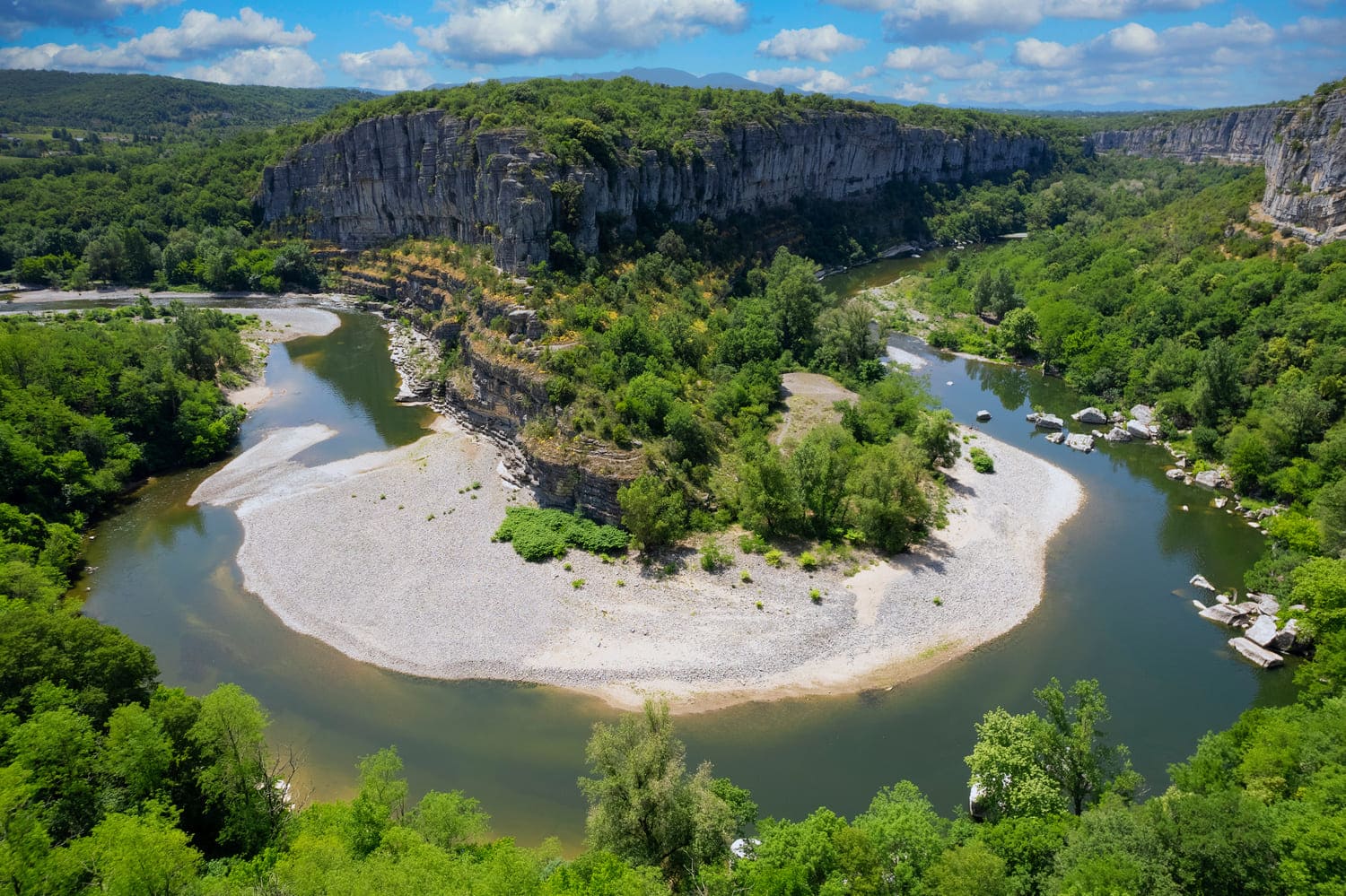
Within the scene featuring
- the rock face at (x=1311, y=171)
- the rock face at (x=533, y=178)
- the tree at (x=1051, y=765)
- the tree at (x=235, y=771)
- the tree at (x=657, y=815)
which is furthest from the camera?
the rock face at (x=533, y=178)

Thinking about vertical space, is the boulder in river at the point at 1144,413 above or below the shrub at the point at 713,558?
above

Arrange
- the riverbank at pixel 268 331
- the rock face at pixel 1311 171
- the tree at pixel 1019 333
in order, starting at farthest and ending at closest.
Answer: the tree at pixel 1019 333, the riverbank at pixel 268 331, the rock face at pixel 1311 171

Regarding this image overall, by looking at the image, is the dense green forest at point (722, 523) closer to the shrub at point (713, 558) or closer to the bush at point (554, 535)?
the shrub at point (713, 558)

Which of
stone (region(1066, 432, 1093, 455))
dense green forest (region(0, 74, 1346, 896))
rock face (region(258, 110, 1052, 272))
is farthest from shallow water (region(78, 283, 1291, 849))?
rock face (region(258, 110, 1052, 272))

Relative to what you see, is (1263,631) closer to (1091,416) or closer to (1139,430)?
(1139,430)

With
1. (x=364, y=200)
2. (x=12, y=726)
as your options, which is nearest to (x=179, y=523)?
(x=12, y=726)

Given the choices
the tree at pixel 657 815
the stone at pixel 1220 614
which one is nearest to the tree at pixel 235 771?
the tree at pixel 657 815

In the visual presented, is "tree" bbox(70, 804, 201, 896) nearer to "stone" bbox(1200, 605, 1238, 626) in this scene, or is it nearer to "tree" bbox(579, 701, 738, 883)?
"tree" bbox(579, 701, 738, 883)
